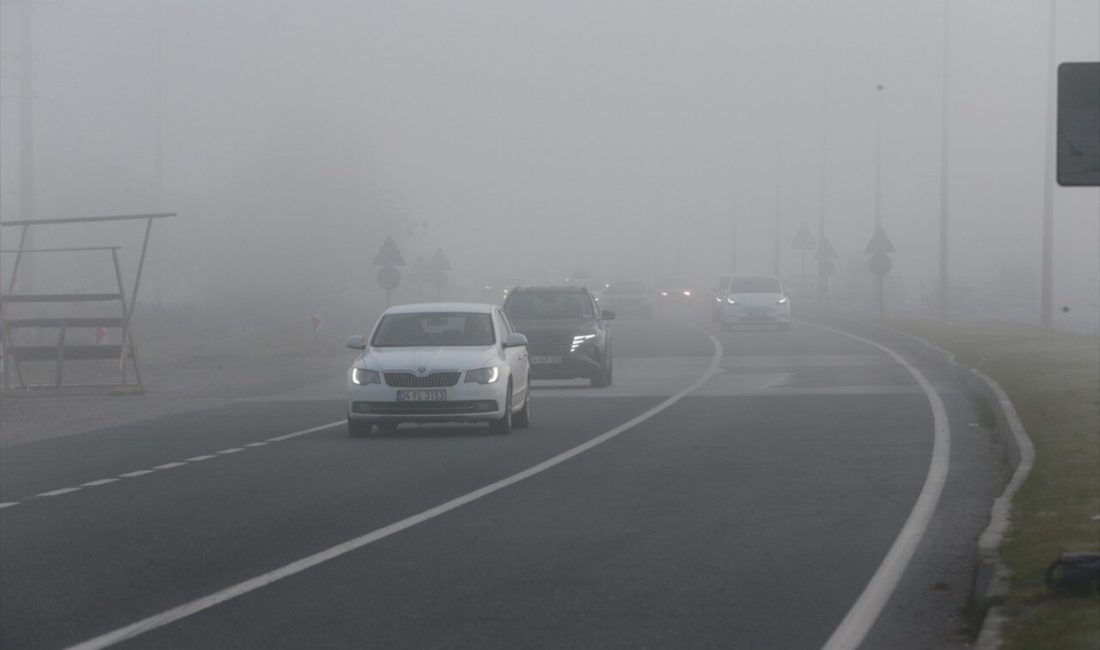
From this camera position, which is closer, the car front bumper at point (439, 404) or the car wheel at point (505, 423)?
the car front bumper at point (439, 404)

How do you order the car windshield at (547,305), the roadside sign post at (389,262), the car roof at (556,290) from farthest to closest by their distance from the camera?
1. the roadside sign post at (389,262)
2. the car roof at (556,290)
3. the car windshield at (547,305)

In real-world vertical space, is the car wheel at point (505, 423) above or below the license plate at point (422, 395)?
below

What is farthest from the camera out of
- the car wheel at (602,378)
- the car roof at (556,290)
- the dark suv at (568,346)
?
the car roof at (556,290)

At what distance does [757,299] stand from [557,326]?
1021 inches

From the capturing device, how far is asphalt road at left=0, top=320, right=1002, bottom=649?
8.45 meters

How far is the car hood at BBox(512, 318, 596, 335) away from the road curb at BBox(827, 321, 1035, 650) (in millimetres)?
6262

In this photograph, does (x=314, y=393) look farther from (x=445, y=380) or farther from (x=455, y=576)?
(x=455, y=576)

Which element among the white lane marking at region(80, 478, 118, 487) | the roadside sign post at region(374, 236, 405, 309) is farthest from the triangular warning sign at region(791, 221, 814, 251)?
the white lane marking at region(80, 478, 118, 487)

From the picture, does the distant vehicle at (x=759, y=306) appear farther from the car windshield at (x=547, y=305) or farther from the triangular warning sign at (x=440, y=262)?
the car windshield at (x=547, y=305)

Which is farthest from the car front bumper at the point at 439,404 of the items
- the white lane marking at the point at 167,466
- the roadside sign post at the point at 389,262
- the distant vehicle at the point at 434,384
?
the roadside sign post at the point at 389,262

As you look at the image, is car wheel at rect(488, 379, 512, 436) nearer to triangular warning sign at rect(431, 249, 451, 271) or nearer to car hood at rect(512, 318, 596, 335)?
car hood at rect(512, 318, 596, 335)

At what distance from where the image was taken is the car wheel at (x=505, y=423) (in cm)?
1956

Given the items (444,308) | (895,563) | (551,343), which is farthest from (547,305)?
(895,563)

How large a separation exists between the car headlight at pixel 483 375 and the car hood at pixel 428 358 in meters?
0.06
